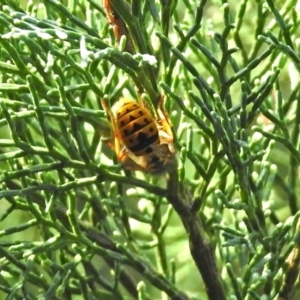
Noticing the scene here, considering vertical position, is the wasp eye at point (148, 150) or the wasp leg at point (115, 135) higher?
the wasp leg at point (115, 135)

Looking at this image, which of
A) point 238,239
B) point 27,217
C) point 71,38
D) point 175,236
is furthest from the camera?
point 27,217

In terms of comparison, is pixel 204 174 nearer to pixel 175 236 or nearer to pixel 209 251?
pixel 209 251

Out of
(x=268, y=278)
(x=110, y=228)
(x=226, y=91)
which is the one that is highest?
(x=226, y=91)

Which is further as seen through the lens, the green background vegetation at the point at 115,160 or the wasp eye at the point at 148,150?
the wasp eye at the point at 148,150

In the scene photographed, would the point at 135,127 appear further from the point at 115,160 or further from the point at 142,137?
the point at 115,160

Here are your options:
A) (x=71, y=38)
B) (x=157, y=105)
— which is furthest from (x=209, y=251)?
(x=71, y=38)

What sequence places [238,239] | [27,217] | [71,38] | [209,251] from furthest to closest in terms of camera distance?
[27,217] → [209,251] → [238,239] → [71,38]

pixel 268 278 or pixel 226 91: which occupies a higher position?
pixel 226 91

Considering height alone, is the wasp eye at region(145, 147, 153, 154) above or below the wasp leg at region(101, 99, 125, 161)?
below
